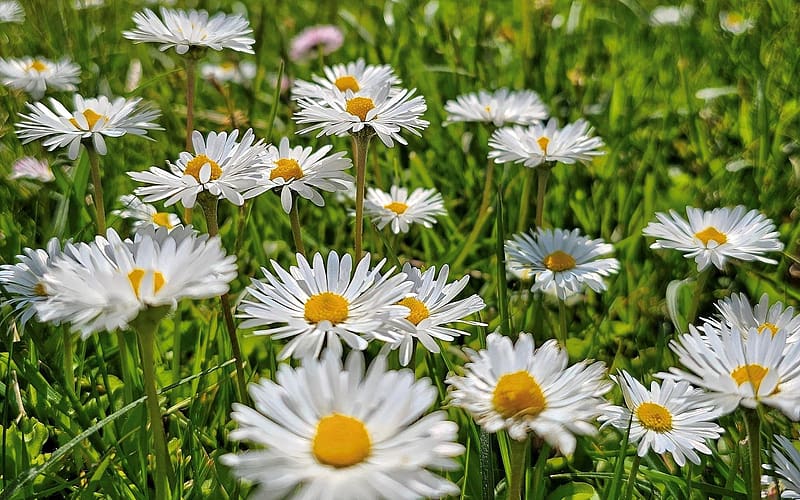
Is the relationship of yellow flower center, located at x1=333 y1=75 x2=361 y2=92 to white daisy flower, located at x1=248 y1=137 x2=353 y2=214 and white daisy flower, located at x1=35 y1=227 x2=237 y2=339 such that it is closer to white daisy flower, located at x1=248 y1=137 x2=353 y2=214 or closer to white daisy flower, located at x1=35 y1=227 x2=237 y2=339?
white daisy flower, located at x1=248 y1=137 x2=353 y2=214

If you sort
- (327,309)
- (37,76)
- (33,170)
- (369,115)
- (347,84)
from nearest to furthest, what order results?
1. (327,309)
2. (369,115)
3. (347,84)
4. (33,170)
5. (37,76)

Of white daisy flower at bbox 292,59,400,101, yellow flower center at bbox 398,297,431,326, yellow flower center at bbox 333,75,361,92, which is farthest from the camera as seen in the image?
yellow flower center at bbox 333,75,361,92

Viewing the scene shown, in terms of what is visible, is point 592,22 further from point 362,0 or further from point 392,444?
point 392,444

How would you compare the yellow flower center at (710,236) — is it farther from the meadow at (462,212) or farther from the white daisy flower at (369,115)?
the white daisy flower at (369,115)

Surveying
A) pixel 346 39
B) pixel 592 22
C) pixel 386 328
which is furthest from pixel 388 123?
pixel 592 22

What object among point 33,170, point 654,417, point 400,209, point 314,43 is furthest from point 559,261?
point 314,43

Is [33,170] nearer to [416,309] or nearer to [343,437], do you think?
[416,309]

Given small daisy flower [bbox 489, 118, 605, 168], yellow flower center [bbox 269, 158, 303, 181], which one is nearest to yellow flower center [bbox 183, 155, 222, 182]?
yellow flower center [bbox 269, 158, 303, 181]
